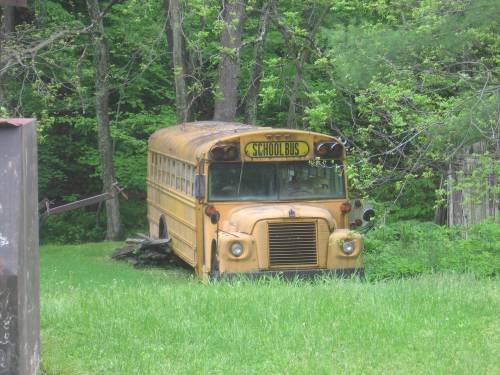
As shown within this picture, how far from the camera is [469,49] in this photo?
507 inches

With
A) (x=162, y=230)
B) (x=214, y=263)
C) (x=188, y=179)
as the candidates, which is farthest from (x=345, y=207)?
(x=162, y=230)

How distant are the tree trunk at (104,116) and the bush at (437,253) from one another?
10.9 m

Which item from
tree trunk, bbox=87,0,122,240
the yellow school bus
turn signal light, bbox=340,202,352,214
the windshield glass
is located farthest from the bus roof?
tree trunk, bbox=87,0,122,240

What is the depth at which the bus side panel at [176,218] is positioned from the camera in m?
15.1

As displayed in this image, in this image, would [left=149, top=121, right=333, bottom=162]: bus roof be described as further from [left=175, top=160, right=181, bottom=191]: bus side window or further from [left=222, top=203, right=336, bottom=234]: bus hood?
[left=222, top=203, right=336, bottom=234]: bus hood

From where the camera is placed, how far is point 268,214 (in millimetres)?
13148

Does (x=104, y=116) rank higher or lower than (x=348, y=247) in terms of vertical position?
higher

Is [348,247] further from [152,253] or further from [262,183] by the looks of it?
[152,253]

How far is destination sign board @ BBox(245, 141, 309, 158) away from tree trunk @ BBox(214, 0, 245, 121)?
6.38 m

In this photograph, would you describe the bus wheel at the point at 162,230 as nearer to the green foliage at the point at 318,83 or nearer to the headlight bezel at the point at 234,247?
the green foliage at the point at 318,83

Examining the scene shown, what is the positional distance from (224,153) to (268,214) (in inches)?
56.6

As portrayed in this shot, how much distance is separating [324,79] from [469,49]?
1451cm

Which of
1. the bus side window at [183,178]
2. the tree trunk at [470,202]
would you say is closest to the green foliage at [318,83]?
the tree trunk at [470,202]

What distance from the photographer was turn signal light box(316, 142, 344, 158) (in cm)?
1414
